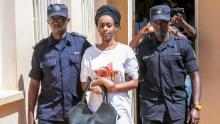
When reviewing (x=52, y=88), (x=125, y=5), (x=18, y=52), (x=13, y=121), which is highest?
(x=125, y=5)

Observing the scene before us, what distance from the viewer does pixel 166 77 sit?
10.7 ft

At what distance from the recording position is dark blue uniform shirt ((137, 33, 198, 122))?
10.7 feet

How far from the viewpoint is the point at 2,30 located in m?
3.47

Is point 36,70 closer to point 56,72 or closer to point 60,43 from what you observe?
point 56,72

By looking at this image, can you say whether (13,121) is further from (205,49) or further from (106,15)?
(205,49)

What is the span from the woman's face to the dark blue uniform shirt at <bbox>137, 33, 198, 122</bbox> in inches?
19.3

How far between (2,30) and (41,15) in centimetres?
65

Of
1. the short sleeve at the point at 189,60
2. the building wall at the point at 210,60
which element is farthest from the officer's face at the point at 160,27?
the building wall at the point at 210,60

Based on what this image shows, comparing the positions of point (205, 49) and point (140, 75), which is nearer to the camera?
point (140, 75)

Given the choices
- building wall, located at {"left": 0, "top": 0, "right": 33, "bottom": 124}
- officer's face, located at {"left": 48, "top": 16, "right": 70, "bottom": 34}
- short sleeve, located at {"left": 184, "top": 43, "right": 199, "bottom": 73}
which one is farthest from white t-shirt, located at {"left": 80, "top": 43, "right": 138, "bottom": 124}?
building wall, located at {"left": 0, "top": 0, "right": 33, "bottom": 124}

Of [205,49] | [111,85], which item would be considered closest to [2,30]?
[111,85]

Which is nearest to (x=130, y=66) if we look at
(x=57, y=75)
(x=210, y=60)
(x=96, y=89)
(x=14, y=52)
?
(x=96, y=89)

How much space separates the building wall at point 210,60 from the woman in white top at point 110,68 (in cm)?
236

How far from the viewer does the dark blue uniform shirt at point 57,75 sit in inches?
120
